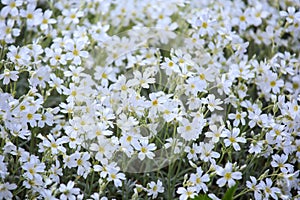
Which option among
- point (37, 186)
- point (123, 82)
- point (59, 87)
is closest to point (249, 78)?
point (123, 82)

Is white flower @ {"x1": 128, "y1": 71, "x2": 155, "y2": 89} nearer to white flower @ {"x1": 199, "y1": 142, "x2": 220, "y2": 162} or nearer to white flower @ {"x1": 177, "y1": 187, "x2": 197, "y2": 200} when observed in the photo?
white flower @ {"x1": 199, "y1": 142, "x2": 220, "y2": 162}

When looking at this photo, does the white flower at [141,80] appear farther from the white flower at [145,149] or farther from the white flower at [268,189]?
the white flower at [268,189]

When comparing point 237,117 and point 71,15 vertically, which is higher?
point 71,15

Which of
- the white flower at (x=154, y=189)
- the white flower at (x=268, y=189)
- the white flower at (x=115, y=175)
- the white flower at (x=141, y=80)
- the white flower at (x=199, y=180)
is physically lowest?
the white flower at (x=268, y=189)

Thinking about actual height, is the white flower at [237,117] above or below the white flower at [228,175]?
above

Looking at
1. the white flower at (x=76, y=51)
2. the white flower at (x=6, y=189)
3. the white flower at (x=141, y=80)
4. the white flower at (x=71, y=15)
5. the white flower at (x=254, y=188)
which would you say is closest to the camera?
the white flower at (x=6, y=189)

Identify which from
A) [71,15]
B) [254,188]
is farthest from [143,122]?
[71,15]

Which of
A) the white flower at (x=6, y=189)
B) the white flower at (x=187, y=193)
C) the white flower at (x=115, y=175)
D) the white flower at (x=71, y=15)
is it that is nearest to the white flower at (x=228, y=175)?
the white flower at (x=187, y=193)

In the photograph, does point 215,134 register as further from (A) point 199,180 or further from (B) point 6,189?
(B) point 6,189
